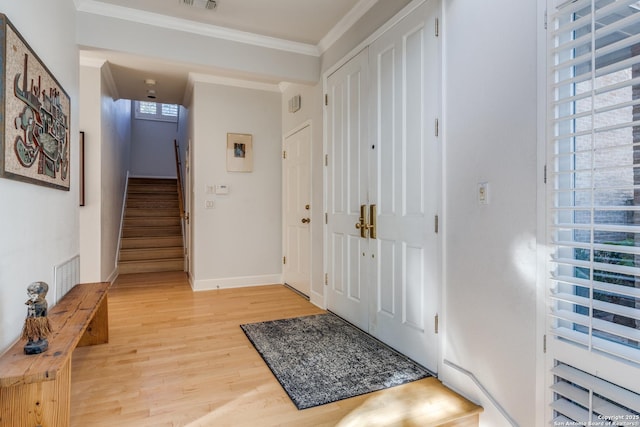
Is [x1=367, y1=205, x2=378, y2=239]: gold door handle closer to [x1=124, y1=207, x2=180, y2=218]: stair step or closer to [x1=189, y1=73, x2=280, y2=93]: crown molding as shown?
[x1=189, y1=73, x2=280, y2=93]: crown molding

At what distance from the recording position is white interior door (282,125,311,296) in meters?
4.17

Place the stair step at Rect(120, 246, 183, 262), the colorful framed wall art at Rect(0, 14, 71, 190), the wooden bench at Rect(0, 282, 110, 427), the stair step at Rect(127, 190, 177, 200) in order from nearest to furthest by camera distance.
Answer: the wooden bench at Rect(0, 282, 110, 427)
the colorful framed wall art at Rect(0, 14, 71, 190)
the stair step at Rect(120, 246, 183, 262)
the stair step at Rect(127, 190, 177, 200)

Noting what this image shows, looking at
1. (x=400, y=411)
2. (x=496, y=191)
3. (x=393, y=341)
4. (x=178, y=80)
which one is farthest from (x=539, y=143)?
(x=178, y=80)

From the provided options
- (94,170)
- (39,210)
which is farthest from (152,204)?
(39,210)

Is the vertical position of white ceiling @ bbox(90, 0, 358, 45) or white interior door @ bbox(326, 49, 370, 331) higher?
white ceiling @ bbox(90, 0, 358, 45)

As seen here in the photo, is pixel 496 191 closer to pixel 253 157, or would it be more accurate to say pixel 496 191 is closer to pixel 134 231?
pixel 253 157

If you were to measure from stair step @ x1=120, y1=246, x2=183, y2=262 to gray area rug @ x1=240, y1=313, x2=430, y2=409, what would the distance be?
3.53 metres

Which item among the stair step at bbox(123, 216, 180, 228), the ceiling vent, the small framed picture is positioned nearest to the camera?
the ceiling vent

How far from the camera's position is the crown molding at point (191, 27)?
9.70 feet

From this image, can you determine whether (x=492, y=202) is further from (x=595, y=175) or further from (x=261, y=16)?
(x=261, y=16)

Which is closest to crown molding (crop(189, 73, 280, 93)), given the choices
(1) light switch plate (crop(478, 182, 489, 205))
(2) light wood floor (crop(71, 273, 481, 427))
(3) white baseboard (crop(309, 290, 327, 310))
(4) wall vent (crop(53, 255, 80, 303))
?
(4) wall vent (crop(53, 255, 80, 303))

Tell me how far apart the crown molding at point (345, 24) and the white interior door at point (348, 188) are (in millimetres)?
323

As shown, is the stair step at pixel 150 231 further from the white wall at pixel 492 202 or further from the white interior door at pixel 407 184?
the white wall at pixel 492 202

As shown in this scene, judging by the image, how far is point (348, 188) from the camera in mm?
3207
